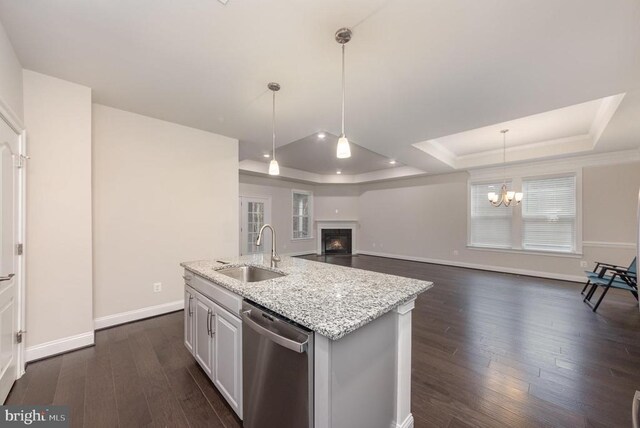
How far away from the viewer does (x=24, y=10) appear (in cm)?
162

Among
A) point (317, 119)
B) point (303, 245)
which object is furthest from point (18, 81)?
point (303, 245)

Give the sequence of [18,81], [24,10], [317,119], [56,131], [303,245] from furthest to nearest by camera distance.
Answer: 1. [303,245]
2. [317,119]
3. [56,131]
4. [18,81]
5. [24,10]

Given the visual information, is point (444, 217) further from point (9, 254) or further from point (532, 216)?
point (9, 254)

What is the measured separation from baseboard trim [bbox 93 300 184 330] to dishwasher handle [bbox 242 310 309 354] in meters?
2.58

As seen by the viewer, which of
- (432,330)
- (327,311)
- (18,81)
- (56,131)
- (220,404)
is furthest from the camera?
(432,330)

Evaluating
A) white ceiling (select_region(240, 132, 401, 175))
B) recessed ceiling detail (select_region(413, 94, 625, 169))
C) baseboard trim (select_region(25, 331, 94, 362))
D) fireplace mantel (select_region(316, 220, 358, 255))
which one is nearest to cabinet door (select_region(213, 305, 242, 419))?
baseboard trim (select_region(25, 331, 94, 362))

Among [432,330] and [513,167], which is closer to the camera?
[432,330]

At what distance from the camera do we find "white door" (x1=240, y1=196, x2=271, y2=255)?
676 cm

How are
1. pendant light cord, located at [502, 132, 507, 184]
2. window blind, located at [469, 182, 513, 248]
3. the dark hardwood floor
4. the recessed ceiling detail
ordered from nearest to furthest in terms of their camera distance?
the dark hardwood floor
the recessed ceiling detail
pendant light cord, located at [502, 132, 507, 184]
window blind, located at [469, 182, 513, 248]

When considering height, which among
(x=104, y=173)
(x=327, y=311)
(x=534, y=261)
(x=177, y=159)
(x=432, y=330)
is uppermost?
(x=177, y=159)

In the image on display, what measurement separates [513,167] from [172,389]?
7.21 m

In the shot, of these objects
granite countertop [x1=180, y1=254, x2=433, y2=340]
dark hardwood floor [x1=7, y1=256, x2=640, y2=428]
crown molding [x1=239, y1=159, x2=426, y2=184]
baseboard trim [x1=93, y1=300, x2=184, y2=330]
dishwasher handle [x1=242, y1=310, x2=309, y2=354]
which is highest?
crown molding [x1=239, y1=159, x2=426, y2=184]

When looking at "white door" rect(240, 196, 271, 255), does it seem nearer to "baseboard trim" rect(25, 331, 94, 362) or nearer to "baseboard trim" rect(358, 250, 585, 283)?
"baseboard trim" rect(358, 250, 585, 283)

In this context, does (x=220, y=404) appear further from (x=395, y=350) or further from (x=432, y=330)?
(x=432, y=330)
